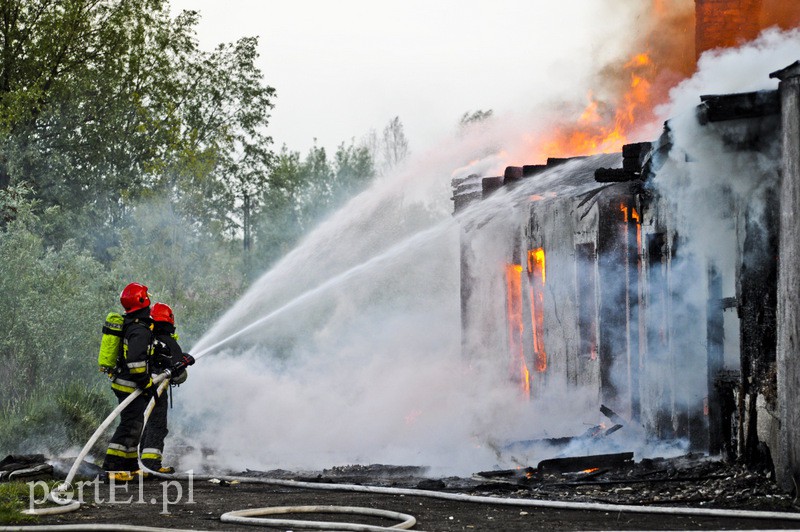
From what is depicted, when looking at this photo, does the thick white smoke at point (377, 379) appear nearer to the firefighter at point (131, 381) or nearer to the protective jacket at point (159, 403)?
the protective jacket at point (159, 403)

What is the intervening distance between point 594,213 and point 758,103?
5.82m

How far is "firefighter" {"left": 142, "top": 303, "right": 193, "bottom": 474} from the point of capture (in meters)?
11.4

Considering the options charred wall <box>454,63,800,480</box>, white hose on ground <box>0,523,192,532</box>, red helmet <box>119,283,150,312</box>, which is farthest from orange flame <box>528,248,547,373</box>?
white hose on ground <box>0,523,192,532</box>

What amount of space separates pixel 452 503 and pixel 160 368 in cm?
429

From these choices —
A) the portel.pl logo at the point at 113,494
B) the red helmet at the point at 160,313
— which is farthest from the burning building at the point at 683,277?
the red helmet at the point at 160,313

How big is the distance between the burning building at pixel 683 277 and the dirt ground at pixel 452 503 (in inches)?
33.7

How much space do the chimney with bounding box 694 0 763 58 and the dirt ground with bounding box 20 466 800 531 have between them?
1691 centimetres

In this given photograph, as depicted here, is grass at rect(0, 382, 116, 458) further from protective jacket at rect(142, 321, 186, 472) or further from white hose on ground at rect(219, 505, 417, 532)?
white hose on ground at rect(219, 505, 417, 532)

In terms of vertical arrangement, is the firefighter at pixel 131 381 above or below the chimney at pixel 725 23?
below

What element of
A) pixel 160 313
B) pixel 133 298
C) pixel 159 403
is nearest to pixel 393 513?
pixel 133 298

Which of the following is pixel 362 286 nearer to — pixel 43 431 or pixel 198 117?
pixel 198 117

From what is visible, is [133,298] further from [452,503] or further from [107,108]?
[107,108]

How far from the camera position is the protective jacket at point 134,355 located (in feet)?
35.1

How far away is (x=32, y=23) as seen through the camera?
2873 centimetres
